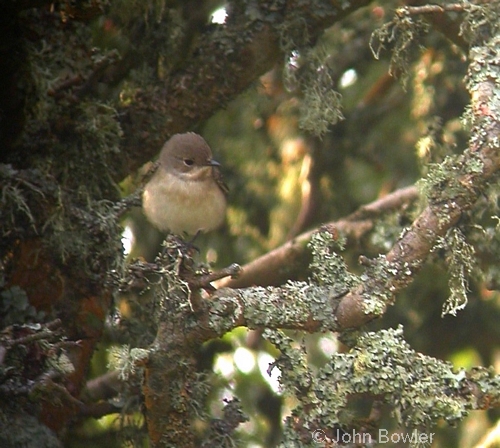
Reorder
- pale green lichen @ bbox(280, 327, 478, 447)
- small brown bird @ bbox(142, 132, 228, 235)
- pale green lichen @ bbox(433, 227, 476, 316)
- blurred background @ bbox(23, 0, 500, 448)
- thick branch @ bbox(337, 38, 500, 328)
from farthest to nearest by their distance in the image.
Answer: blurred background @ bbox(23, 0, 500, 448) → small brown bird @ bbox(142, 132, 228, 235) → pale green lichen @ bbox(433, 227, 476, 316) → thick branch @ bbox(337, 38, 500, 328) → pale green lichen @ bbox(280, 327, 478, 447)

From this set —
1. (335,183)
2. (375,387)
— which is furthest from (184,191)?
(375,387)

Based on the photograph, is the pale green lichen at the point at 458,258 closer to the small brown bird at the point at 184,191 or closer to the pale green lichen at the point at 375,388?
the pale green lichen at the point at 375,388

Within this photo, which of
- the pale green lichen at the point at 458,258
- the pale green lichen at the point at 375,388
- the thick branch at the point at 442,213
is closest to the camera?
the pale green lichen at the point at 375,388

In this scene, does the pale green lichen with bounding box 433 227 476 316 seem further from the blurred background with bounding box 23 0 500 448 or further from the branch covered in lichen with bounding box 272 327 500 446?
the blurred background with bounding box 23 0 500 448

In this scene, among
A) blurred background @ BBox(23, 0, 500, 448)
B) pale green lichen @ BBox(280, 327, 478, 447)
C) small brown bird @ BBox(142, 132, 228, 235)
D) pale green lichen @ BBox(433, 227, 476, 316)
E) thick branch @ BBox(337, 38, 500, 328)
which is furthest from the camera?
blurred background @ BBox(23, 0, 500, 448)

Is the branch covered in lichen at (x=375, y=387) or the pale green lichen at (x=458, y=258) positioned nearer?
the branch covered in lichen at (x=375, y=387)

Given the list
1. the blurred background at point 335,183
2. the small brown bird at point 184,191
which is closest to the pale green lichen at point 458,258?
the blurred background at point 335,183

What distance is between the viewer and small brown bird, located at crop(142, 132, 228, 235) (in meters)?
4.49

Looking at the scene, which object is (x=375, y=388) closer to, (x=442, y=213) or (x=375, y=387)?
(x=375, y=387)

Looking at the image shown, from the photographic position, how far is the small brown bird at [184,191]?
14.7ft

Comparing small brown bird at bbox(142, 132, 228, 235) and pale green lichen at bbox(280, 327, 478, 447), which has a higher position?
pale green lichen at bbox(280, 327, 478, 447)

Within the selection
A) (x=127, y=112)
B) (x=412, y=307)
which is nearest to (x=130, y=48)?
(x=127, y=112)

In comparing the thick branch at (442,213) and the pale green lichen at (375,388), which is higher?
the thick branch at (442,213)

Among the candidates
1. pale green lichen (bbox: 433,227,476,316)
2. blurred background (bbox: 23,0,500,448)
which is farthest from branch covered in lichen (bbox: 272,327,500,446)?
blurred background (bbox: 23,0,500,448)
